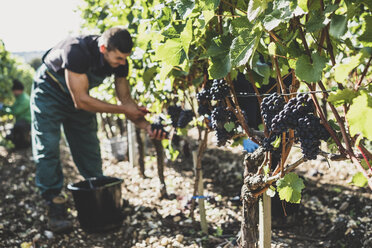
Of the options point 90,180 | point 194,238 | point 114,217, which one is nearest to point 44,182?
point 90,180

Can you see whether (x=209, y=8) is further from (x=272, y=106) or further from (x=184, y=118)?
(x=184, y=118)

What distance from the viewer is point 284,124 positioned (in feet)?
3.74

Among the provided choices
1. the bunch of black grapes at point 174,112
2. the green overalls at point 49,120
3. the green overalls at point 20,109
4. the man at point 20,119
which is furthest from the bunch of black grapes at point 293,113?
the green overalls at point 20,109

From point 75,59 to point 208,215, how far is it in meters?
1.64

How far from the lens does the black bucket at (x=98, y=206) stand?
2545 millimetres

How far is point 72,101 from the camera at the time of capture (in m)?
2.87

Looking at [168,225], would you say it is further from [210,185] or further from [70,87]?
[70,87]

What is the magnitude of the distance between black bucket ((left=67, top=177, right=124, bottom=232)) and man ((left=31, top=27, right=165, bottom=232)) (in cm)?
21

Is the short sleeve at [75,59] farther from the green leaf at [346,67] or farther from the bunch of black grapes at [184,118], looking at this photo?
the green leaf at [346,67]

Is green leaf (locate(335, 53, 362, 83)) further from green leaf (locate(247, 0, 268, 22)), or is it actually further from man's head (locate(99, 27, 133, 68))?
man's head (locate(99, 27, 133, 68))

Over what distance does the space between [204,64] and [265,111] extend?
74 cm

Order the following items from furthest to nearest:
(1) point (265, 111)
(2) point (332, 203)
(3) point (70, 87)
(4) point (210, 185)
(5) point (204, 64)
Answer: (4) point (210, 185) → (2) point (332, 203) → (3) point (70, 87) → (5) point (204, 64) → (1) point (265, 111)

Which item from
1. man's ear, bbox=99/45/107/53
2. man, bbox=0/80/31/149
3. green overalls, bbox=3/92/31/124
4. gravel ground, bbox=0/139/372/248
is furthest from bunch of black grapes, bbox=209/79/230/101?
green overalls, bbox=3/92/31/124

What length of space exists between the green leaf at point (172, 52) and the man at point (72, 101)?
1257 millimetres
